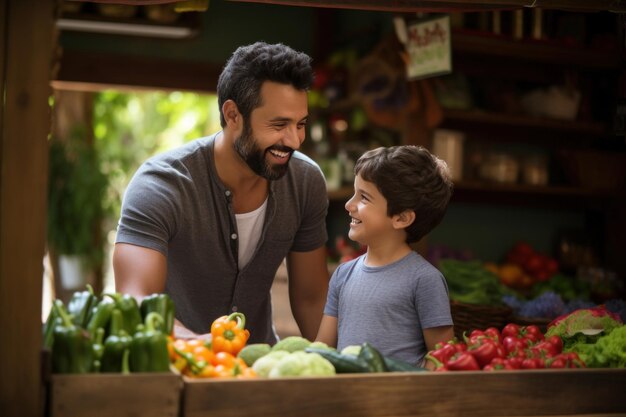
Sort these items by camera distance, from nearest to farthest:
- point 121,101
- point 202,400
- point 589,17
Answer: point 202,400
point 589,17
point 121,101

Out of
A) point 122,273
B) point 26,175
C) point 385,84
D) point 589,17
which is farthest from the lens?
point 589,17

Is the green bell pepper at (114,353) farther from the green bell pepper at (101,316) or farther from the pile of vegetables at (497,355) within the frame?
the pile of vegetables at (497,355)

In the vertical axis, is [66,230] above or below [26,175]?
below

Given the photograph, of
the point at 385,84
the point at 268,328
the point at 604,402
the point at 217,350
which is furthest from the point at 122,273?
the point at 385,84

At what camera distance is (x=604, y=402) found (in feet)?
8.78

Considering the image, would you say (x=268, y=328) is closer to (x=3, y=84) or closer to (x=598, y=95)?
(x=3, y=84)

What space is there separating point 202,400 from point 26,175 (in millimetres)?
697

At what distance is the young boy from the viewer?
2.96 metres

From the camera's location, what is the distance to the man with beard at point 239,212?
3.22 m

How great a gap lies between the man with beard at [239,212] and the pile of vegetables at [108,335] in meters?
0.59

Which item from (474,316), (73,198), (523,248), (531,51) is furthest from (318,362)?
(73,198)

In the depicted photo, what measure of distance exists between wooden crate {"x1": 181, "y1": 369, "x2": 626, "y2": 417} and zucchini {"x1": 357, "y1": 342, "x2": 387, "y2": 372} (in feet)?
0.27

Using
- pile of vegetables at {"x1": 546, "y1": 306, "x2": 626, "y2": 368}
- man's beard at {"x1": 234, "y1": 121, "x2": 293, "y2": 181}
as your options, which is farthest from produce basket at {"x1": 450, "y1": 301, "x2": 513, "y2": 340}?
man's beard at {"x1": 234, "y1": 121, "x2": 293, "y2": 181}

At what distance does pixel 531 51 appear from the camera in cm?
605
